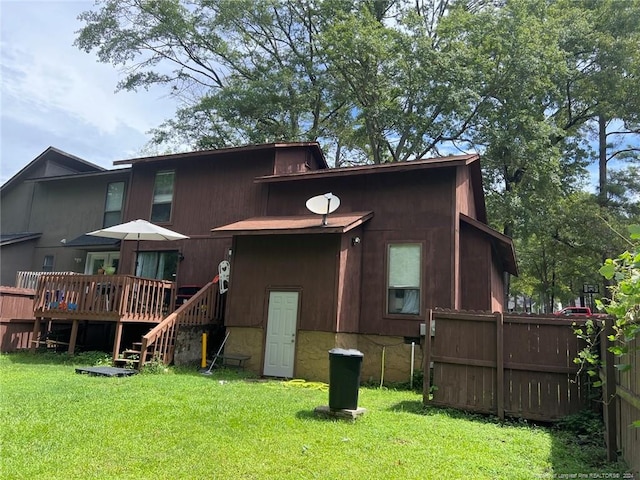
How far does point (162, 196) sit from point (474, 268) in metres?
10.3

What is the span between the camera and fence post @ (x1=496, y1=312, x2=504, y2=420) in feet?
22.0

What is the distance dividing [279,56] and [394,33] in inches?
311

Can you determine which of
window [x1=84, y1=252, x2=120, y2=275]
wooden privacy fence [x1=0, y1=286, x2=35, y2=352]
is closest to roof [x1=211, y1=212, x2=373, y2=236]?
wooden privacy fence [x1=0, y1=286, x2=35, y2=352]

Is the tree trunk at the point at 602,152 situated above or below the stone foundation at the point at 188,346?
above

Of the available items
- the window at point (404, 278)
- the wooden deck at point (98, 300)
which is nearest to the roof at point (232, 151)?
the wooden deck at point (98, 300)

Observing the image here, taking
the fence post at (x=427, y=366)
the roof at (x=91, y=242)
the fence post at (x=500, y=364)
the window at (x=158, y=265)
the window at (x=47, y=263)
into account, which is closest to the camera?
the fence post at (x=500, y=364)

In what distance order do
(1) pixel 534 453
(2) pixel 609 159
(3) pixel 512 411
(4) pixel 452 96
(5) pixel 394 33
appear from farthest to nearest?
(2) pixel 609 159 → (5) pixel 394 33 → (4) pixel 452 96 → (3) pixel 512 411 → (1) pixel 534 453

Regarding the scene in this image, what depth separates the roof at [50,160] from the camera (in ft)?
62.6

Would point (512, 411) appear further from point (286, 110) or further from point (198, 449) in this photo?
point (286, 110)

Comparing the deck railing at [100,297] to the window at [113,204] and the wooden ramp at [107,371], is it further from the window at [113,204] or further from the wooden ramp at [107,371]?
the window at [113,204]

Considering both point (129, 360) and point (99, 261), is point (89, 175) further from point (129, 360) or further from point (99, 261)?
point (129, 360)

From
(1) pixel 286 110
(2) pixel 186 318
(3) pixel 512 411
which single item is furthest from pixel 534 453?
(1) pixel 286 110

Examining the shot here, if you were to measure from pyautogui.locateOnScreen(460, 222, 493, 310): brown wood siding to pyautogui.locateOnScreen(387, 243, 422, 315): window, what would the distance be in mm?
1717

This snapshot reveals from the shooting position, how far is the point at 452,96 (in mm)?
19703
